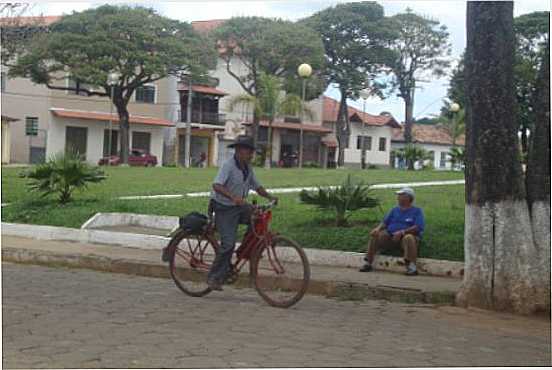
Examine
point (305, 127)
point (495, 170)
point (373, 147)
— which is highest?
point (305, 127)

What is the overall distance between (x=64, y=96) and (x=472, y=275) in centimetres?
3603

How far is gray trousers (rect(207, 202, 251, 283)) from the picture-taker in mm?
7215

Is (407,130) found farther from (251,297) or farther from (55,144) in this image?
(251,297)

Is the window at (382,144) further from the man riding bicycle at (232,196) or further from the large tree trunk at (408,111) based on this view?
the man riding bicycle at (232,196)

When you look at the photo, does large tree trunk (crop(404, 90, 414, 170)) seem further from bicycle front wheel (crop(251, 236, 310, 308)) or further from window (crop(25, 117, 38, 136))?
bicycle front wheel (crop(251, 236, 310, 308))

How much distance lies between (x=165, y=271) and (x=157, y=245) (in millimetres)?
1730

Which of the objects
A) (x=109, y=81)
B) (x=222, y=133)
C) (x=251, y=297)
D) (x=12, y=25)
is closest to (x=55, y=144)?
(x=109, y=81)

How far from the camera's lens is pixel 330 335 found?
599 centimetres

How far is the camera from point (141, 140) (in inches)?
1687

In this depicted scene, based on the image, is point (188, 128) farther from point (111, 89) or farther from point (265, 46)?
point (111, 89)

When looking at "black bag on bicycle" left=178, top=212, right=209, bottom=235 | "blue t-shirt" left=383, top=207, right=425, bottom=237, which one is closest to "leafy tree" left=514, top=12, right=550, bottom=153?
"blue t-shirt" left=383, top=207, right=425, bottom=237

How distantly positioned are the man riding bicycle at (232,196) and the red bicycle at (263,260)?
0.35ft

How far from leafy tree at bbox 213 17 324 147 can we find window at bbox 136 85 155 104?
14.3 feet

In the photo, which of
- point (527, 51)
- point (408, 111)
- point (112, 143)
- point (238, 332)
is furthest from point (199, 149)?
point (238, 332)
